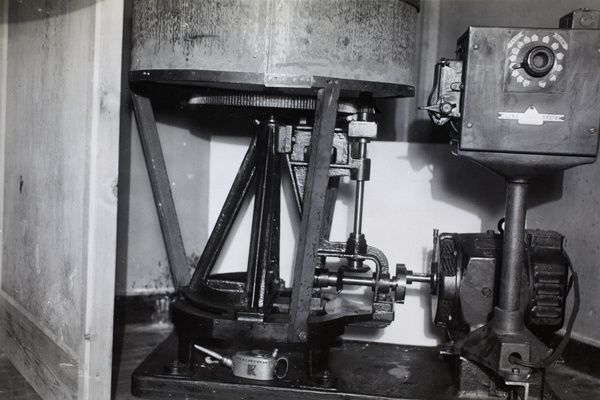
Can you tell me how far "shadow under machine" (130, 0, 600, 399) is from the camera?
174cm

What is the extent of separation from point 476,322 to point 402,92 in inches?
26.1

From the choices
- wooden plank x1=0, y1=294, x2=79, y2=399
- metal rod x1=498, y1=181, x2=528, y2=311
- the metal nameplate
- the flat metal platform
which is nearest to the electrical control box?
the metal nameplate

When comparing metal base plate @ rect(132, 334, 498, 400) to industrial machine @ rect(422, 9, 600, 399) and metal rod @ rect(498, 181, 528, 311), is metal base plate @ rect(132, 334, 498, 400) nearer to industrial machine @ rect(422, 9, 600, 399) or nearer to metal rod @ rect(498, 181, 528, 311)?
industrial machine @ rect(422, 9, 600, 399)

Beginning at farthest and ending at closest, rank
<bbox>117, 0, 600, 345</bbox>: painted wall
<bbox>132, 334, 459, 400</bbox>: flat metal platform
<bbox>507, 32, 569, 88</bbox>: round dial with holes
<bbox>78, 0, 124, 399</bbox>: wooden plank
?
1. <bbox>117, 0, 600, 345</bbox>: painted wall
2. <bbox>132, 334, 459, 400</bbox>: flat metal platform
3. <bbox>507, 32, 569, 88</bbox>: round dial with holes
4. <bbox>78, 0, 124, 399</bbox>: wooden plank

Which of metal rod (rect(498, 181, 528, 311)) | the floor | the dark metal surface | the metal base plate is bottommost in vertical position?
the floor

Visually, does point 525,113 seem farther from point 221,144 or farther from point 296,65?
point 221,144

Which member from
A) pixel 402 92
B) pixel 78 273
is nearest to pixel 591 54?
pixel 402 92

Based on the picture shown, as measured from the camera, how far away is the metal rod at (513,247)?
1808 millimetres

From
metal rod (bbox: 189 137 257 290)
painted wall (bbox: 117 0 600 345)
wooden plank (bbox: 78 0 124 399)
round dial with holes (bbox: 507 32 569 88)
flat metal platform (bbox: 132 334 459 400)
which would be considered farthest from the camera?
painted wall (bbox: 117 0 600 345)

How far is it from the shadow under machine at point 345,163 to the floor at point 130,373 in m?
→ 0.10

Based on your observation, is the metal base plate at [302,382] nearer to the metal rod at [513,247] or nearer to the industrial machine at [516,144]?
the industrial machine at [516,144]

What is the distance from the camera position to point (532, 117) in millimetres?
1739

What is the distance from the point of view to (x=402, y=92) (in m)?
1.93

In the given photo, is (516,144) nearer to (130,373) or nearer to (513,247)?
(513,247)
